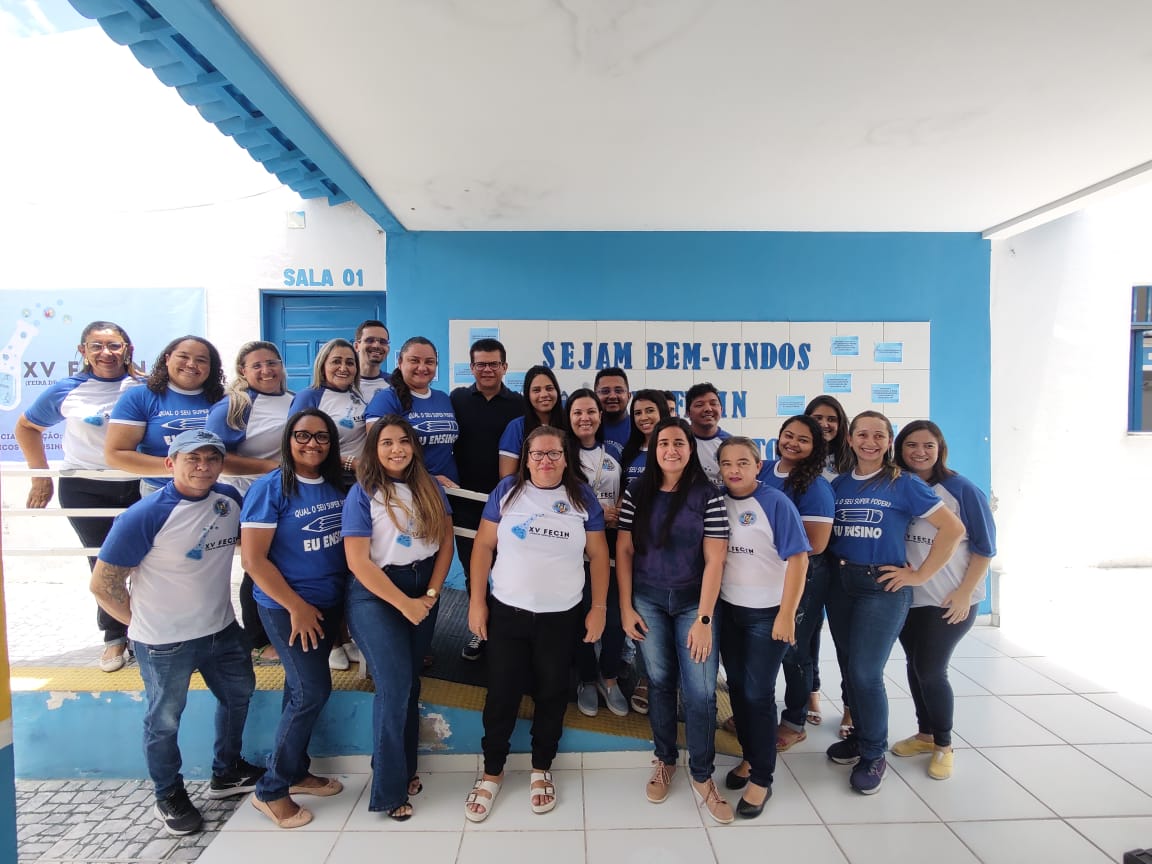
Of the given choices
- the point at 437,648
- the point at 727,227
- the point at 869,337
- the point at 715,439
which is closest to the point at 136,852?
the point at 437,648

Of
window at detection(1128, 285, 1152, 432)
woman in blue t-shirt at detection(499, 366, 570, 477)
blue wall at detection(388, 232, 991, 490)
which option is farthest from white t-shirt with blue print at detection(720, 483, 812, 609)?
window at detection(1128, 285, 1152, 432)

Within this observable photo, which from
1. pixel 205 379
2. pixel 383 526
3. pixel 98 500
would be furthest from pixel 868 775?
pixel 98 500

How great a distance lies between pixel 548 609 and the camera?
6.99ft

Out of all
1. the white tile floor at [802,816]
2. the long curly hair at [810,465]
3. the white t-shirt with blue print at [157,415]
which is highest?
the white t-shirt with blue print at [157,415]

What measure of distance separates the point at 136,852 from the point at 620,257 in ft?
12.9

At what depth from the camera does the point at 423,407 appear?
2.57 metres

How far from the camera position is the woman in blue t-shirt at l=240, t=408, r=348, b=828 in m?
2.04

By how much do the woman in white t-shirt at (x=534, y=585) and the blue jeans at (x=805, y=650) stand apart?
699 millimetres

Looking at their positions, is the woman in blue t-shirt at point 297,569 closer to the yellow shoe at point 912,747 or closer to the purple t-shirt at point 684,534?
the purple t-shirt at point 684,534

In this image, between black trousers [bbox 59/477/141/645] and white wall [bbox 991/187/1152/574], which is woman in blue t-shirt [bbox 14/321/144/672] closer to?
black trousers [bbox 59/477/141/645]

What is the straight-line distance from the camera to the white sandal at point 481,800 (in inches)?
84.9

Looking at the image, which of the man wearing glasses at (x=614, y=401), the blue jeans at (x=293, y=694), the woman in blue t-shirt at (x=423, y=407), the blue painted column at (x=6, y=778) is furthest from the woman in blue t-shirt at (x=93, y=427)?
the man wearing glasses at (x=614, y=401)

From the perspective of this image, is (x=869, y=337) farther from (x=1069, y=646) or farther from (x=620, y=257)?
(x=1069, y=646)

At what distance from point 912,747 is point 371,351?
3150 mm
